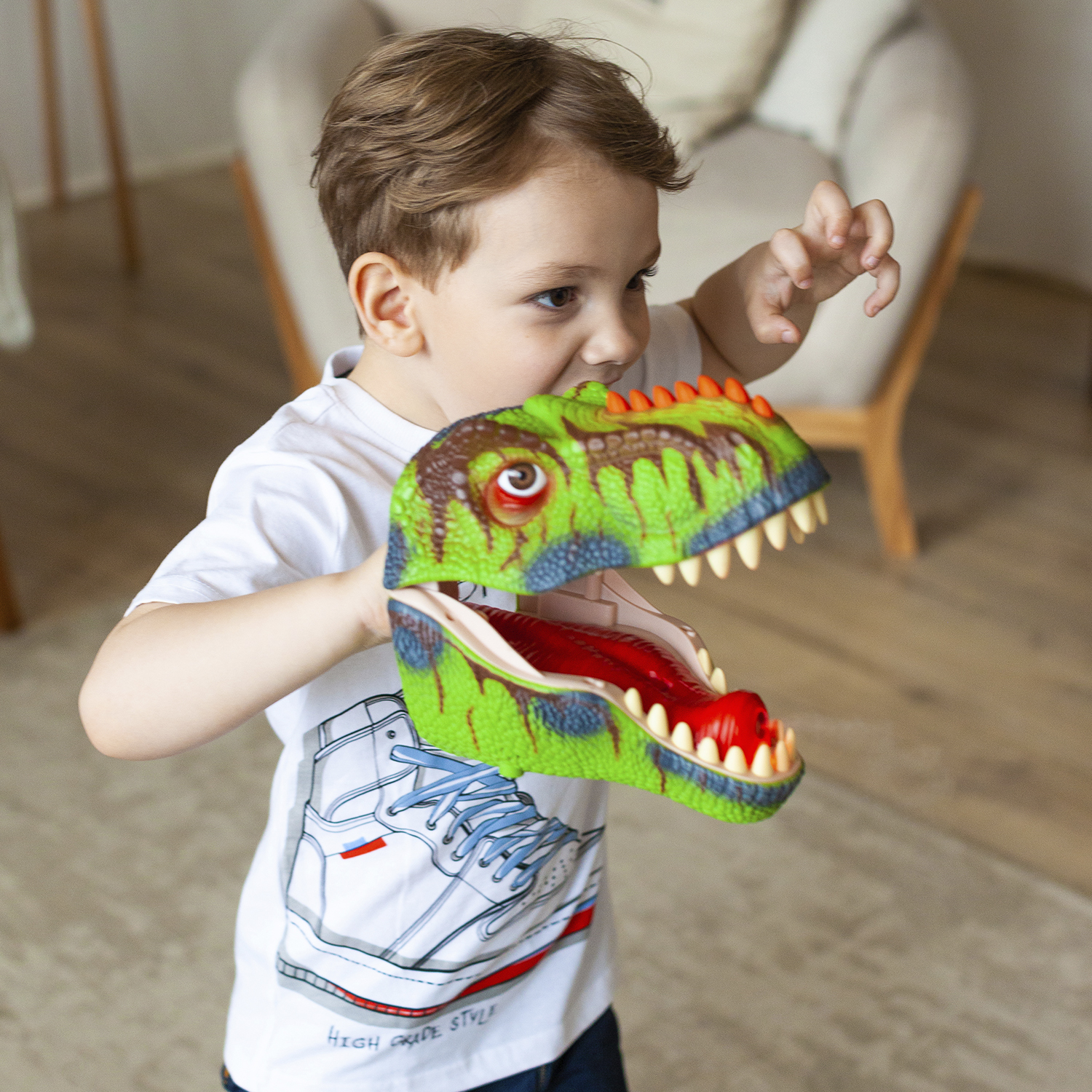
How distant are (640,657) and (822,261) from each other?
0.28 metres

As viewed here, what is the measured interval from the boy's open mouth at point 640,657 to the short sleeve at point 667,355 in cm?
21

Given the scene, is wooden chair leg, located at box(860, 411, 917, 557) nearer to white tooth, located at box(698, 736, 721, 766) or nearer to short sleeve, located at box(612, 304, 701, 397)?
short sleeve, located at box(612, 304, 701, 397)

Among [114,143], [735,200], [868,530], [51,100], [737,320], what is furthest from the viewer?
[51,100]

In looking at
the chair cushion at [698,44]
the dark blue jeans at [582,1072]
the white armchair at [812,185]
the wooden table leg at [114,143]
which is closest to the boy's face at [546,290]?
the dark blue jeans at [582,1072]

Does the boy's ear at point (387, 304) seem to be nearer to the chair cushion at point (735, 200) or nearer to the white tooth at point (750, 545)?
the white tooth at point (750, 545)

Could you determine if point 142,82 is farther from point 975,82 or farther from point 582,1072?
point 582,1072

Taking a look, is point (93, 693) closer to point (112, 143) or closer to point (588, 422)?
point (588, 422)

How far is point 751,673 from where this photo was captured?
5.57ft

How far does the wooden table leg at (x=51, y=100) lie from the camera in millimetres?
3146

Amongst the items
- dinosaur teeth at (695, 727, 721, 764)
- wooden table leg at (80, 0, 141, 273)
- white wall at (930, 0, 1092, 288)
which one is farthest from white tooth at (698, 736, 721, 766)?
white wall at (930, 0, 1092, 288)

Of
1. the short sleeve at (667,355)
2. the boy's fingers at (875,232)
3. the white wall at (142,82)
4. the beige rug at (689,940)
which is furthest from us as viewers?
the white wall at (142,82)

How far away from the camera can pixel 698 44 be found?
6.66 ft

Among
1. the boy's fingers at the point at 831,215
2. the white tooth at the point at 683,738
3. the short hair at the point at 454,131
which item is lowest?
the white tooth at the point at 683,738

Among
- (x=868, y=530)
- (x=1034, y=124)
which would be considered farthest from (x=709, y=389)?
(x=1034, y=124)
